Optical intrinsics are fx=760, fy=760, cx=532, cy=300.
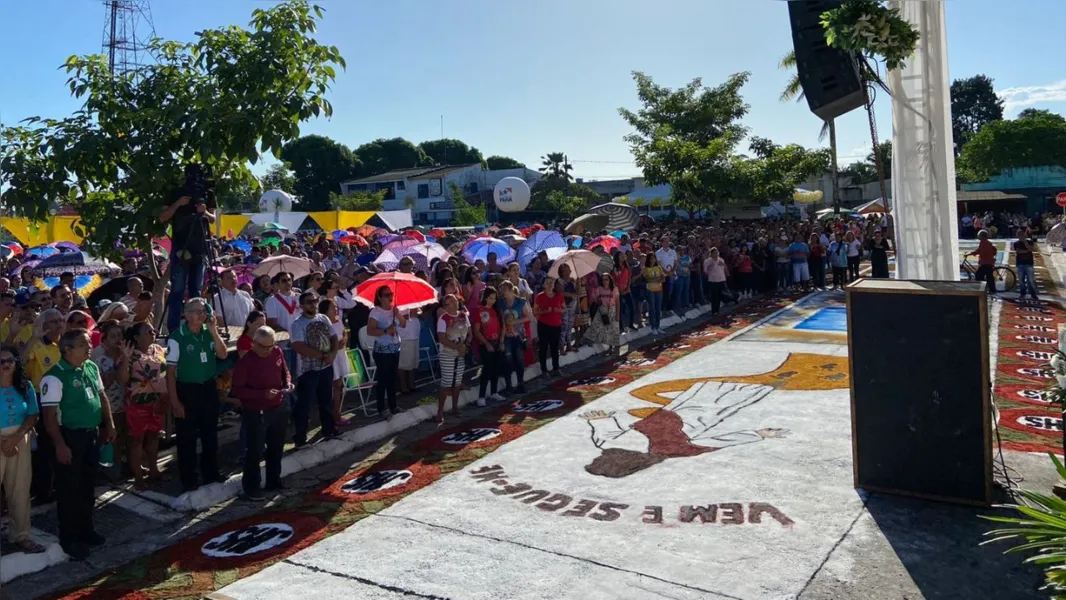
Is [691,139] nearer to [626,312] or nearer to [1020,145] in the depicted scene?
[626,312]

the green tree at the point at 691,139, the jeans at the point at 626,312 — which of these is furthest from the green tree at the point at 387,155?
the jeans at the point at 626,312

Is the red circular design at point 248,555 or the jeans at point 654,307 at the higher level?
the jeans at point 654,307

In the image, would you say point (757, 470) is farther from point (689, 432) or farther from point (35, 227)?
point (35, 227)

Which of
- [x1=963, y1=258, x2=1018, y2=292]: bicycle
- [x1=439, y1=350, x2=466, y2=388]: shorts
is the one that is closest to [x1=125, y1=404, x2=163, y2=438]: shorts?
[x1=439, y1=350, x2=466, y2=388]: shorts

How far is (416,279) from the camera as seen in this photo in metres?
9.91

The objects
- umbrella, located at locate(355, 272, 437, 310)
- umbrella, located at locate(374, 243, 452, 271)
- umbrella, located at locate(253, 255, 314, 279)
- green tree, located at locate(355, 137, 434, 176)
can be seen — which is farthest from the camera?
green tree, located at locate(355, 137, 434, 176)

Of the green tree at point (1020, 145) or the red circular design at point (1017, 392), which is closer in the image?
the red circular design at point (1017, 392)

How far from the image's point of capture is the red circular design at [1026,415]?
757 cm

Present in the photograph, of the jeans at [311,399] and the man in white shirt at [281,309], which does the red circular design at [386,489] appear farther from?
the man in white shirt at [281,309]

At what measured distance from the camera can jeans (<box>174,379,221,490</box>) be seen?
6.89 meters

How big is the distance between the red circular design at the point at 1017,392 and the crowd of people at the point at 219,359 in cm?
568


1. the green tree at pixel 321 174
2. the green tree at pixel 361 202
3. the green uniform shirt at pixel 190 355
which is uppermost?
the green tree at pixel 321 174

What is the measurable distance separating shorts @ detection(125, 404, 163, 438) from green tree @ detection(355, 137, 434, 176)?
8264 centimetres

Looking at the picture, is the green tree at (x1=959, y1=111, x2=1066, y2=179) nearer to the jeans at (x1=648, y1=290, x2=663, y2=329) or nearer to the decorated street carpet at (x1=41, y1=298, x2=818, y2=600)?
the jeans at (x1=648, y1=290, x2=663, y2=329)
